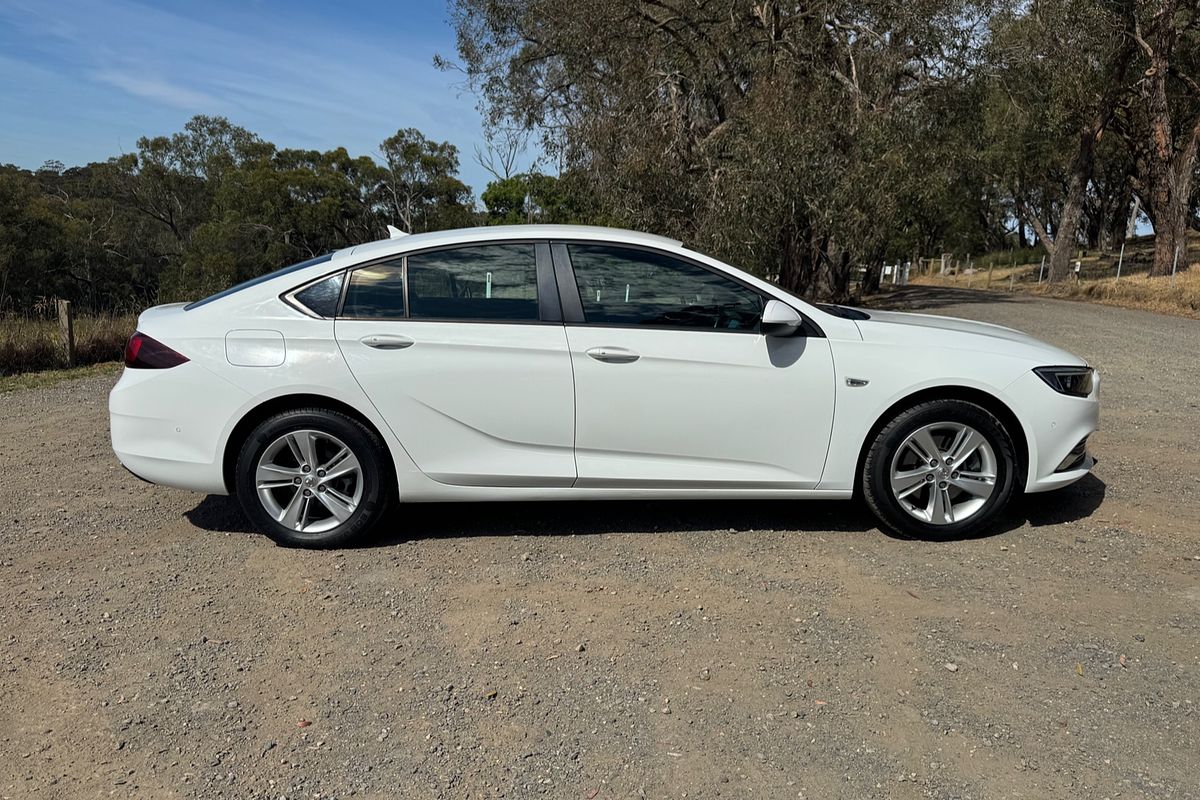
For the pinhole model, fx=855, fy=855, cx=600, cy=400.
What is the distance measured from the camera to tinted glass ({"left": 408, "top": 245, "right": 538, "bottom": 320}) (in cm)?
429

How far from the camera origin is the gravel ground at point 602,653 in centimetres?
262

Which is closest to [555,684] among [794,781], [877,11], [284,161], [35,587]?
[794,781]

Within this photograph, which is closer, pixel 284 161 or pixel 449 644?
pixel 449 644

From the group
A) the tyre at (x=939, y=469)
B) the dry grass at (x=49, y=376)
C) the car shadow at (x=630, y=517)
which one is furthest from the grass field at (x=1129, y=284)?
the dry grass at (x=49, y=376)

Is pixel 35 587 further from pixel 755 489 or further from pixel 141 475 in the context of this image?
pixel 755 489

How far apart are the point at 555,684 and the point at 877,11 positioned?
16.1m

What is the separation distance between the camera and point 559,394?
421cm

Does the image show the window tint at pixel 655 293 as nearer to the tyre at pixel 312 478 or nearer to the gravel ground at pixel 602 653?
the gravel ground at pixel 602 653

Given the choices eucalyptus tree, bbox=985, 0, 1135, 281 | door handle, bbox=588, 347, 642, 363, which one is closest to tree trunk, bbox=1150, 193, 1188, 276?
eucalyptus tree, bbox=985, 0, 1135, 281

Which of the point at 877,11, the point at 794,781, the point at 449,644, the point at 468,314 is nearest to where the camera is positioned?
the point at 794,781

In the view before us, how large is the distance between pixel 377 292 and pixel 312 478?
984 millimetres

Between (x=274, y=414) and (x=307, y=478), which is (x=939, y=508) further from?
(x=274, y=414)

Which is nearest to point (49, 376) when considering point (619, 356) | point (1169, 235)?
point (619, 356)

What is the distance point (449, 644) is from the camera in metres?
3.39
